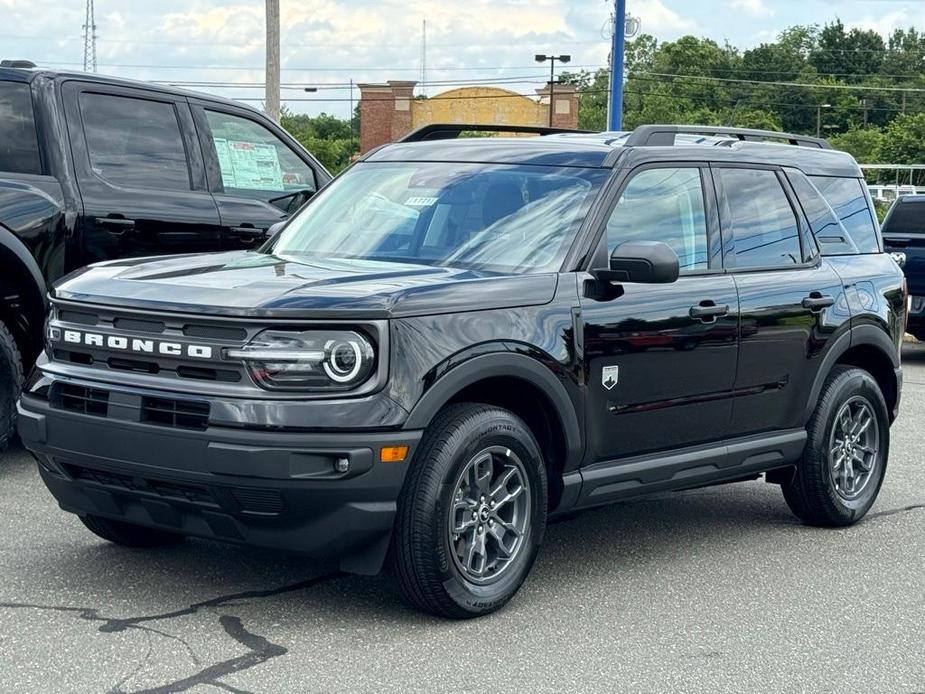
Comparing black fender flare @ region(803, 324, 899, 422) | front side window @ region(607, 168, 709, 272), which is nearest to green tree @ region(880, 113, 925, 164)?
black fender flare @ region(803, 324, 899, 422)

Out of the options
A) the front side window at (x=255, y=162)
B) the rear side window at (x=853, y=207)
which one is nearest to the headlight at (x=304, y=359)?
the rear side window at (x=853, y=207)

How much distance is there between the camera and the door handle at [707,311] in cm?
611

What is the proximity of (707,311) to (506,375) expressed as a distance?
4.15ft

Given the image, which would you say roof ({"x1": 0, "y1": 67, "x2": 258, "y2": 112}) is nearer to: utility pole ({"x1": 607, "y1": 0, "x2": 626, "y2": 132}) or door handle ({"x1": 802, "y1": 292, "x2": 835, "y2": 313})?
door handle ({"x1": 802, "y1": 292, "x2": 835, "y2": 313})

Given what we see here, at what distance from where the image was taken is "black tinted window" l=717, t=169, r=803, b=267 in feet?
21.5

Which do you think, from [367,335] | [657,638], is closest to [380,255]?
[367,335]

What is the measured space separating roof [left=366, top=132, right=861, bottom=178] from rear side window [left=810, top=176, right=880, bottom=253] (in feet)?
0.63

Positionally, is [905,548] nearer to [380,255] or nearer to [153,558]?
[380,255]

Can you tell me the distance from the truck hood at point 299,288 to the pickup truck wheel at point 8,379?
2079 mm

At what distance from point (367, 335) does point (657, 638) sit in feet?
4.90

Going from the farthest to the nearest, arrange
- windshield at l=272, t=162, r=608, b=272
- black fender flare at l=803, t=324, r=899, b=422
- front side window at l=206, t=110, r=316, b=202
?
front side window at l=206, t=110, r=316, b=202 → black fender flare at l=803, t=324, r=899, b=422 → windshield at l=272, t=162, r=608, b=272

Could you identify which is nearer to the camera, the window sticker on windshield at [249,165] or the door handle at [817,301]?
the door handle at [817,301]

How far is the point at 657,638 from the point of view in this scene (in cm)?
512

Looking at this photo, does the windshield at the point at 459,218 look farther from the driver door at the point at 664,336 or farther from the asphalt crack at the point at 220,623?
the asphalt crack at the point at 220,623
